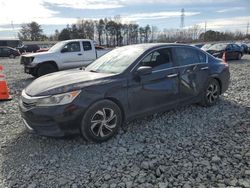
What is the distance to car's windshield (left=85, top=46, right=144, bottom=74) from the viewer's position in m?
4.50

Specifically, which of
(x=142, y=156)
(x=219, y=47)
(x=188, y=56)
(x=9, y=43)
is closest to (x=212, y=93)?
(x=188, y=56)

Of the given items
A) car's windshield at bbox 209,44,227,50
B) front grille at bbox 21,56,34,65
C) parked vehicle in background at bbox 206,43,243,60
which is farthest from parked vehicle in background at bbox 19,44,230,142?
car's windshield at bbox 209,44,227,50

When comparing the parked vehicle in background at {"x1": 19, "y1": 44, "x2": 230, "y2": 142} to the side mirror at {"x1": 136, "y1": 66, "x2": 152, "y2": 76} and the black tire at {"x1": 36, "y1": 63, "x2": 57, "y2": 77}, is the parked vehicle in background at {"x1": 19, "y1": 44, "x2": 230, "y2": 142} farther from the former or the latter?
the black tire at {"x1": 36, "y1": 63, "x2": 57, "y2": 77}

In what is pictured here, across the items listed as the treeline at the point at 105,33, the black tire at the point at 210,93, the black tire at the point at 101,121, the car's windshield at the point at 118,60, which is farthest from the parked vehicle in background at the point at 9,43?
the black tire at the point at 101,121

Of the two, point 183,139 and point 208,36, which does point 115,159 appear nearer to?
point 183,139

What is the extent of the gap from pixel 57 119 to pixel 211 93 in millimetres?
3698

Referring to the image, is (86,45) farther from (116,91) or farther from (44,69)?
(116,91)

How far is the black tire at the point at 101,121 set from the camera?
3823 millimetres

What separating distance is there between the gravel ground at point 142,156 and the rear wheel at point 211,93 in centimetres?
63

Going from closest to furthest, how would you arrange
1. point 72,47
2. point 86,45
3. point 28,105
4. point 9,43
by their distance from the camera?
point 28,105 → point 72,47 → point 86,45 → point 9,43

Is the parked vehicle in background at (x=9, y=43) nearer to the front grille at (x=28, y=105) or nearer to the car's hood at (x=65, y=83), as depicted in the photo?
the car's hood at (x=65, y=83)

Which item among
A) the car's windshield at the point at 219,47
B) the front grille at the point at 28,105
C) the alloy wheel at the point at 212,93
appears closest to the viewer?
the front grille at the point at 28,105

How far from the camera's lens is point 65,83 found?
3.97 meters

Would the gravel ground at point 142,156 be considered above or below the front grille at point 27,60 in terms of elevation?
below
